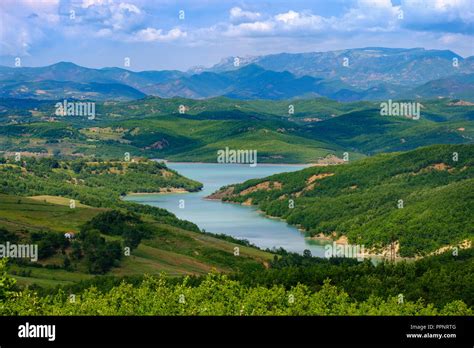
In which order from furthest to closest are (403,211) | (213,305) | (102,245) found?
(403,211) < (102,245) < (213,305)

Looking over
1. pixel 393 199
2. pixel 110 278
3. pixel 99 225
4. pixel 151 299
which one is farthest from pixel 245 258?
pixel 393 199

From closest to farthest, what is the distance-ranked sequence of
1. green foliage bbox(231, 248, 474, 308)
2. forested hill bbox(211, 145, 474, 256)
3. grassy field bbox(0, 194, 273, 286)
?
green foliage bbox(231, 248, 474, 308) → grassy field bbox(0, 194, 273, 286) → forested hill bbox(211, 145, 474, 256)

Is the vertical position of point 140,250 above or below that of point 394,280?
below
